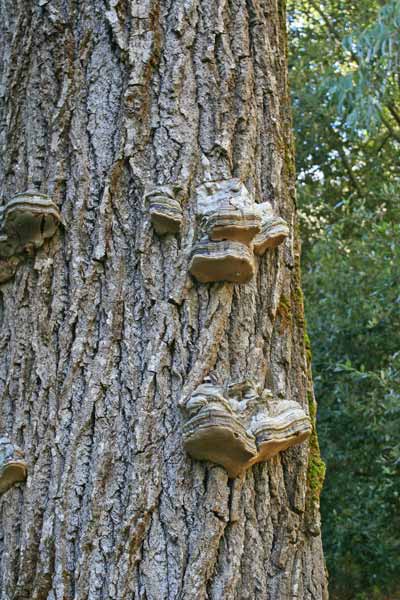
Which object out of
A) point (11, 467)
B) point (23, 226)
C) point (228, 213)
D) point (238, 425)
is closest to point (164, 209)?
point (228, 213)

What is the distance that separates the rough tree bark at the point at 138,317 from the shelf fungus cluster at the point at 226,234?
1.3 inches

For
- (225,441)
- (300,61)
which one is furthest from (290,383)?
(300,61)

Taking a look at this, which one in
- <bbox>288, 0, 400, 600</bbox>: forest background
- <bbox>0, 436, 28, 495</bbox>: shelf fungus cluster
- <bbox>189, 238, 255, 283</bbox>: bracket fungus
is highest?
<bbox>288, 0, 400, 600</bbox>: forest background

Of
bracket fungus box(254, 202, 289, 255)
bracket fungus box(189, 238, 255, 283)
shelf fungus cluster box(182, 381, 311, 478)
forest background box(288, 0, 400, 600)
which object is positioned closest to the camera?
shelf fungus cluster box(182, 381, 311, 478)

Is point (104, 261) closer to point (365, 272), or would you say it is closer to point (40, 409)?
point (40, 409)

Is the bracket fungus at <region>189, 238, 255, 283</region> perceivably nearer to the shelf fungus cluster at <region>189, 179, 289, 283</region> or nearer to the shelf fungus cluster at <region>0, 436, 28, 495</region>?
the shelf fungus cluster at <region>189, 179, 289, 283</region>

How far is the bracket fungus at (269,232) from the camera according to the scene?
159 cm

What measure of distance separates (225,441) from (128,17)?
948 mm

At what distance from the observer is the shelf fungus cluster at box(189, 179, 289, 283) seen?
1.50 meters

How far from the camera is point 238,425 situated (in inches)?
53.9

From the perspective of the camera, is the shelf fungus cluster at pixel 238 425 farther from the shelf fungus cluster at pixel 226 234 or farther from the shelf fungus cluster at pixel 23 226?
the shelf fungus cluster at pixel 23 226

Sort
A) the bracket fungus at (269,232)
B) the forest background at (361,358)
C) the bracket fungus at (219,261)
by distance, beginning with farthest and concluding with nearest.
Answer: the forest background at (361,358) < the bracket fungus at (269,232) < the bracket fungus at (219,261)

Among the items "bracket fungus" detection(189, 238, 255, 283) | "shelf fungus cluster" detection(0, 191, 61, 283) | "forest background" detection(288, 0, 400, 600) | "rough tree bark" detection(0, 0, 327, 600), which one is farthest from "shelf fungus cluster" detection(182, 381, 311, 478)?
"forest background" detection(288, 0, 400, 600)

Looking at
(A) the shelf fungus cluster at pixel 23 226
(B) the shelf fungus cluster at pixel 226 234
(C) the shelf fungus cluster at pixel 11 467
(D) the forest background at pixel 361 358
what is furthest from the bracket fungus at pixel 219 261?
(D) the forest background at pixel 361 358
